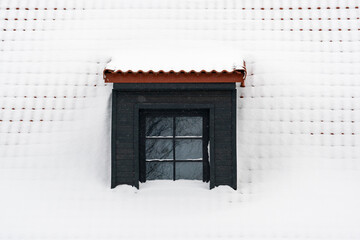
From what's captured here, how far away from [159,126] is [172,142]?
0.82ft

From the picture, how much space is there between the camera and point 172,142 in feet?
14.7

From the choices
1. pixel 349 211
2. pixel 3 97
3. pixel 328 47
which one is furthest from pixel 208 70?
pixel 3 97

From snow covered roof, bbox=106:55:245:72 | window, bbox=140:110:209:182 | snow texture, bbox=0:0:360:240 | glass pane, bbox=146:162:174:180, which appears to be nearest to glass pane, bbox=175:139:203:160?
window, bbox=140:110:209:182

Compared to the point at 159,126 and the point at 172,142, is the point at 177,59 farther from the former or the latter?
the point at 172,142

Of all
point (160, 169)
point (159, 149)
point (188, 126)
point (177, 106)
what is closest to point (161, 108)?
point (177, 106)

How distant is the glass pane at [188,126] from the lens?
4.50 meters

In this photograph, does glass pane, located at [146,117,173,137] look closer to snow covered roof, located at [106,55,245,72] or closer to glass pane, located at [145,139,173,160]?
glass pane, located at [145,139,173,160]

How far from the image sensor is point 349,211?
159 inches

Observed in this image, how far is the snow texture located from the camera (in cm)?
402

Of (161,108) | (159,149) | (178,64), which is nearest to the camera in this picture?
(178,64)

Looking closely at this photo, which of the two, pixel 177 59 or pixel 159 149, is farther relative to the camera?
pixel 159 149

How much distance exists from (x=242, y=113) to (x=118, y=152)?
5.07ft

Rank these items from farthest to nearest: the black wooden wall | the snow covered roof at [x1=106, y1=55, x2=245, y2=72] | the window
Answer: the window → the black wooden wall → the snow covered roof at [x1=106, y1=55, x2=245, y2=72]

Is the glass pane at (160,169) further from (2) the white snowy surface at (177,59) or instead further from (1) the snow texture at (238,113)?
(2) the white snowy surface at (177,59)
